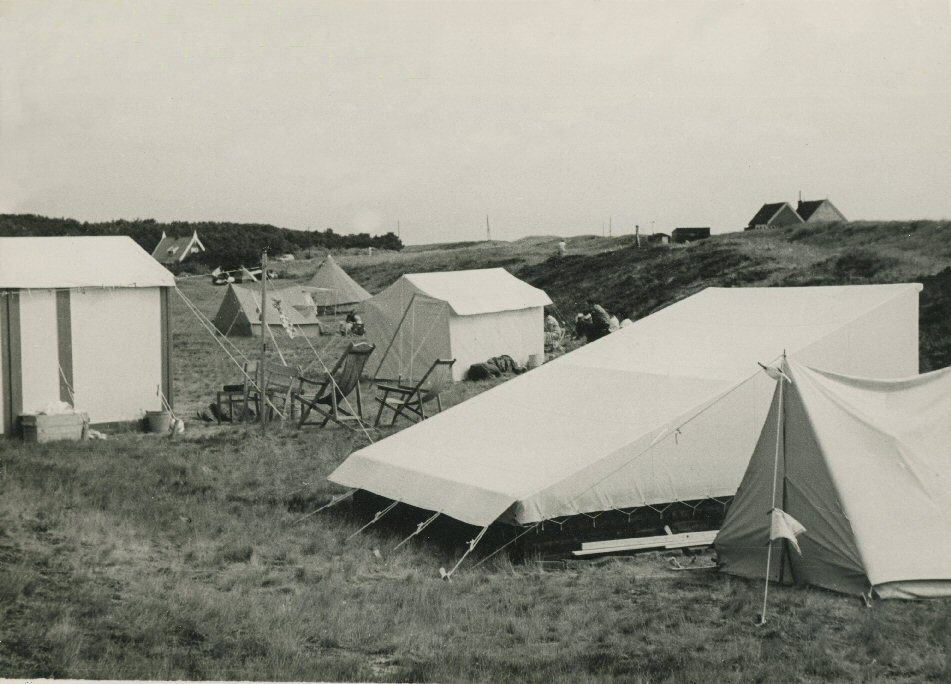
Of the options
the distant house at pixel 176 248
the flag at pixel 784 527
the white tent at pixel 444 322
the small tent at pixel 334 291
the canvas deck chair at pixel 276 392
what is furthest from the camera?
the distant house at pixel 176 248

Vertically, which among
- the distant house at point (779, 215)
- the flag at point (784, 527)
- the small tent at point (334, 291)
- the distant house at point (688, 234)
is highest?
the distant house at point (779, 215)

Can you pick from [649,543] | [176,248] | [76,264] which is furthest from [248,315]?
[176,248]

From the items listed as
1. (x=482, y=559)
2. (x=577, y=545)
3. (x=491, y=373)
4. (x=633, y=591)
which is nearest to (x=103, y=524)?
(x=482, y=559)

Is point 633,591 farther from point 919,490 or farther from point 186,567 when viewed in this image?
point 186,567

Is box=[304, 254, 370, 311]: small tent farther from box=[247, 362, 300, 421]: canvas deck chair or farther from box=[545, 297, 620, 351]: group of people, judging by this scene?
box=[247, 362, 300, 421]: canvas deck chair

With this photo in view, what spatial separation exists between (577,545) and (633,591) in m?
0.77

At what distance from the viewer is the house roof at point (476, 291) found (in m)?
15.6

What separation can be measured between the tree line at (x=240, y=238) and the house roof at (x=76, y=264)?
1390cm

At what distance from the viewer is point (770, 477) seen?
5816 millimetres

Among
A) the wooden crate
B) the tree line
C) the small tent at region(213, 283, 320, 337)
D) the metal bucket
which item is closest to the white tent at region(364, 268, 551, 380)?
the metal bucket

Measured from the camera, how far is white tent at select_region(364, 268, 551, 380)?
50.9 ft

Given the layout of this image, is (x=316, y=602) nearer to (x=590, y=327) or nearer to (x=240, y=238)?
(x=590, y=327)

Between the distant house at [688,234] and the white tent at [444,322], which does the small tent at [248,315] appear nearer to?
the white tent at [444,322]

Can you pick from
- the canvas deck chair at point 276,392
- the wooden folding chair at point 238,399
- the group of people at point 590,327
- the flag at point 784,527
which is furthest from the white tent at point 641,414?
the group of people at point 590,327
